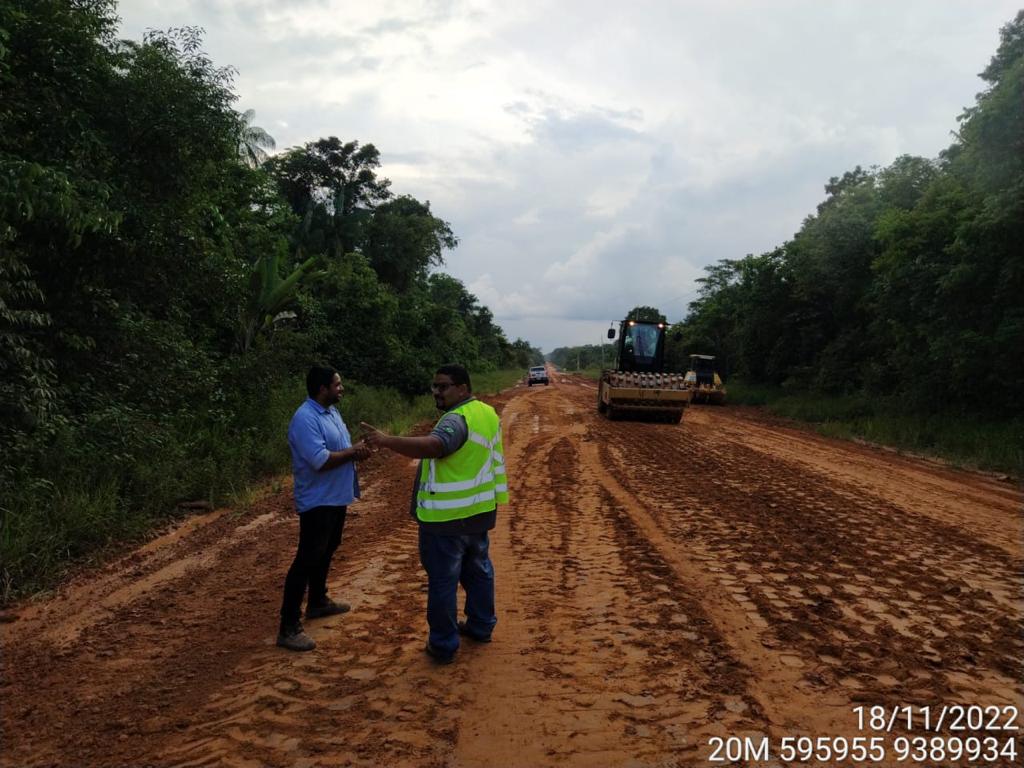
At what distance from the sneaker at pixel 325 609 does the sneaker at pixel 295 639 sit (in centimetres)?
41

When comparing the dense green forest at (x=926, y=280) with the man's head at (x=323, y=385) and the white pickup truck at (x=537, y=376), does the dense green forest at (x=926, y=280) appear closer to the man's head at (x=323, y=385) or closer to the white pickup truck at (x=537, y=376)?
the man's head at (x=323, y=385)

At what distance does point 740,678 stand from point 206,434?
788 centimetres

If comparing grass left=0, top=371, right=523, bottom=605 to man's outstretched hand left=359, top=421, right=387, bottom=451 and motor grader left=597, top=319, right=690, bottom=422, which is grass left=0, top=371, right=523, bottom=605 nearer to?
man's outstretched hand left=359, top=421, right=387, bottom=451

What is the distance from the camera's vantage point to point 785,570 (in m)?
5.27

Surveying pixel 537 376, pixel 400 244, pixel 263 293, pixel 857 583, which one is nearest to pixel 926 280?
pixel 857 583

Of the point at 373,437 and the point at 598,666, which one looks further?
the point at 373,437

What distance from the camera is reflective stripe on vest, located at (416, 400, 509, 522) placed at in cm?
366

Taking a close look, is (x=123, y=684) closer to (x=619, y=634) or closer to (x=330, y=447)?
(x=330, y=447)

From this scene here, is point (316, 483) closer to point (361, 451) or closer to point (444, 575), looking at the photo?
point (361, 451)

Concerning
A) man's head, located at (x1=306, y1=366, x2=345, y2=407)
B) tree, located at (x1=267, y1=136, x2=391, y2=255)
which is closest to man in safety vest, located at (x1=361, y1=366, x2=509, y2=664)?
man's head, located at (x1=306, y1=366, x2=345, y2=407)

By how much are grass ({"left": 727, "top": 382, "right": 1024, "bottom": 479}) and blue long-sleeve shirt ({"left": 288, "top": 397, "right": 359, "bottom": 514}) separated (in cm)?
1114

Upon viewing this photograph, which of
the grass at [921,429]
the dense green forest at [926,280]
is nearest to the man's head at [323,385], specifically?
the grass at [921,429]

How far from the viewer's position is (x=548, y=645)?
388cm

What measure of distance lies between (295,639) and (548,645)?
4.92 feet
